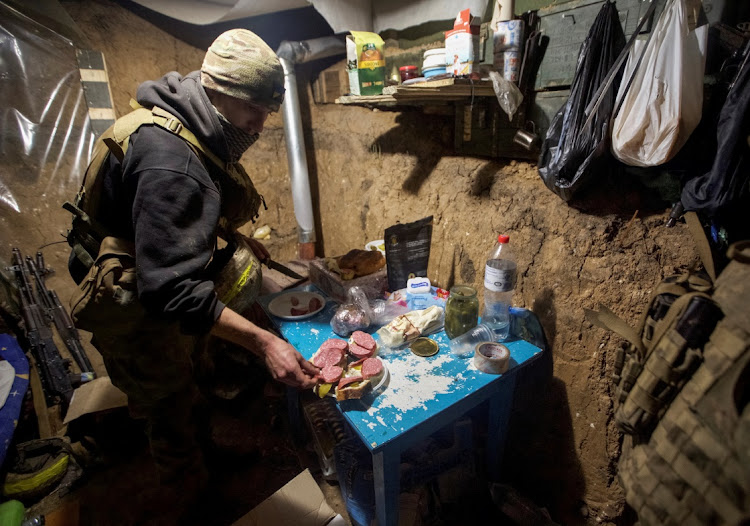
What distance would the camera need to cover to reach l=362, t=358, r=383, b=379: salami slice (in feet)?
4.39

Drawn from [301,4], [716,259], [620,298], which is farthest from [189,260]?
[301,4]

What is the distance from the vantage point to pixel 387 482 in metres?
1.31

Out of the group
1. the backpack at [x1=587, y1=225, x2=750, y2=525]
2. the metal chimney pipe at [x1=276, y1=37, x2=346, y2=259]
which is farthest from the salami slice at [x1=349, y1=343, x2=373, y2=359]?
the metal chimney pipe at [x1=276, y1=37, x2=346, y2=259]

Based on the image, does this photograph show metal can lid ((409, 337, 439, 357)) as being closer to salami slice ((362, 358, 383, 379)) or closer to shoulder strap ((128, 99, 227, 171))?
salami slice ((362, 358, 383, 379))

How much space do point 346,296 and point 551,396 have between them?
117 centimetres

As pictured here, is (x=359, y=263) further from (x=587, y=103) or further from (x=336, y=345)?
(x=587, y=103)

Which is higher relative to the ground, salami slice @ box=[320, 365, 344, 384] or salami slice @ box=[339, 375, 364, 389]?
salami slice @ box=[320, 365, 344, 384]

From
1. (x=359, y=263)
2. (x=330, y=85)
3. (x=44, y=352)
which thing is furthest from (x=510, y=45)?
(x=44, y=352)

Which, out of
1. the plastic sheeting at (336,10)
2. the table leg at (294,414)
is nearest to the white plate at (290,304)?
the table leg at (294,414)

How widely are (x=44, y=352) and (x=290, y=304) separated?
6.49 feet

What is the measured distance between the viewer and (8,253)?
2.73m

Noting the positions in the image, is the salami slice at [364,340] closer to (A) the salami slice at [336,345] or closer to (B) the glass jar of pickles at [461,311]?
(A) the salami slice at [336,345]

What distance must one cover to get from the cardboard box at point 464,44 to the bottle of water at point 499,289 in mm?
812

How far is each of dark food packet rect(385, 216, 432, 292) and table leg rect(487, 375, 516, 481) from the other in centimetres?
73
